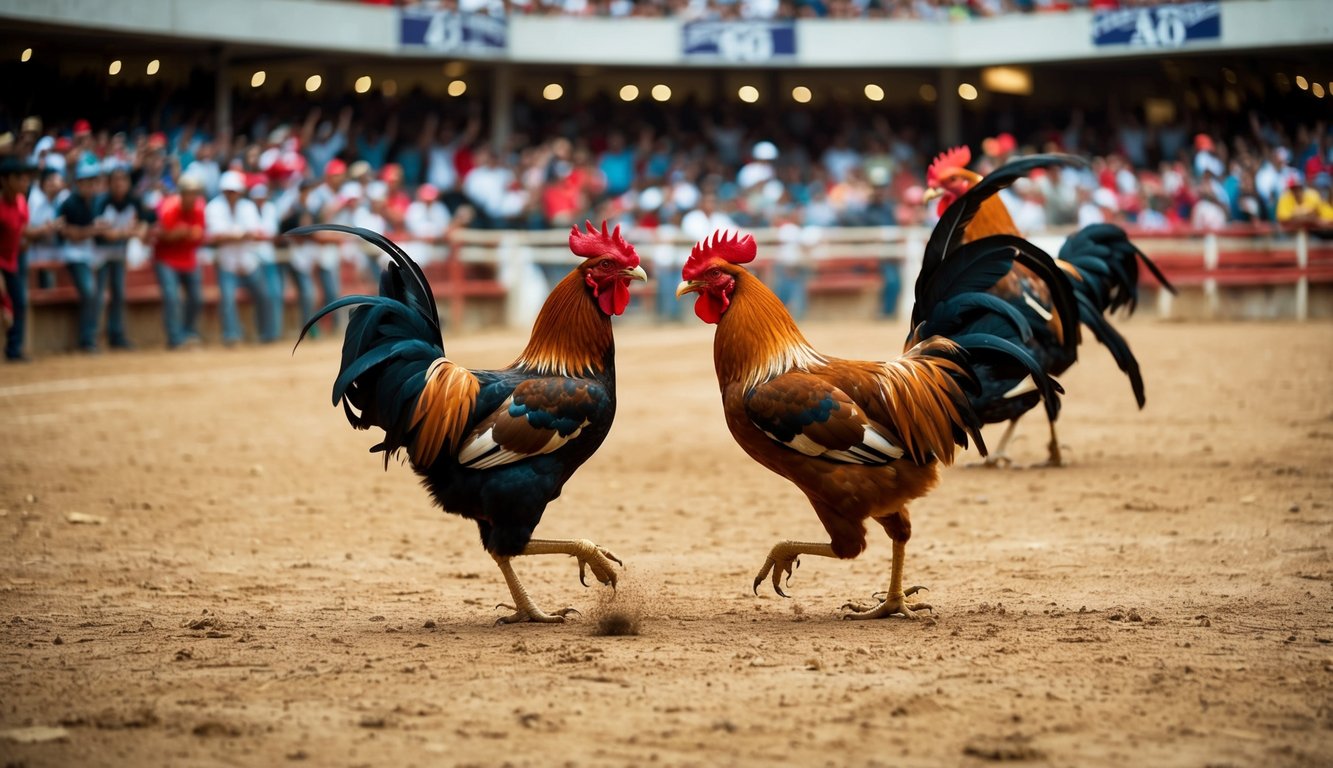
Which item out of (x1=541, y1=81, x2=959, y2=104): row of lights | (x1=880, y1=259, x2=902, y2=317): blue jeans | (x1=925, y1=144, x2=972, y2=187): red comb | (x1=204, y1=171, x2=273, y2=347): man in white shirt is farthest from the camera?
(x1=541, y1=81, x2=959, y2=104): row of lights

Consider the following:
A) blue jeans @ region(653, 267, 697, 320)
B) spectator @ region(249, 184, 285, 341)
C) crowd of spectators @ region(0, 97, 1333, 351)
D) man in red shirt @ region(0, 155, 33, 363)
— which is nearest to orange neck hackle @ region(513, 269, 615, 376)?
crowd of spectators @ region(0, 97, 1333, 351)

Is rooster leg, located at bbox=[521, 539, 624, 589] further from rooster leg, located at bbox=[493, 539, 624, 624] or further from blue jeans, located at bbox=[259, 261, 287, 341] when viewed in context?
blue jeans, located at bbox=[259, 261, 287, 341]

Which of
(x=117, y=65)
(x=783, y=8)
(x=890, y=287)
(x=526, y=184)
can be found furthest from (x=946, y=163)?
(x=783, y=8)

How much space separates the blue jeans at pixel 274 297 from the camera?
1972 cm

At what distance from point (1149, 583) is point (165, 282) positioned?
15.0 m

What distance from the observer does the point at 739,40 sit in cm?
2995

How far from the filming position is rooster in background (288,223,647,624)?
5926 millimetres

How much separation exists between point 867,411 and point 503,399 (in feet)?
5.09

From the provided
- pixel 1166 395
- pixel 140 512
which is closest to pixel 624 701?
pixel 140 512

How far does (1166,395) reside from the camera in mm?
13781

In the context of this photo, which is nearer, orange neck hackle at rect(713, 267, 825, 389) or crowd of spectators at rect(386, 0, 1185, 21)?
orange neck hackle at rect(713, 267, 825, 389)

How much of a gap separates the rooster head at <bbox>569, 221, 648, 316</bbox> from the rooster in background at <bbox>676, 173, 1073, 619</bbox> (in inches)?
10.4

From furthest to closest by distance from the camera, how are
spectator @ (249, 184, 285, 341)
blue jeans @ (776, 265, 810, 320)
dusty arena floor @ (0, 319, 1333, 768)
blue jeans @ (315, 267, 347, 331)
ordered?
blue jeans @ (776, 265, 810, 320) < blue jeans @ (315, 267, 347, 331) < spectator @ (249, 184, 285, 341) < dusty arena floor @ (0, 319, 1333, 768)

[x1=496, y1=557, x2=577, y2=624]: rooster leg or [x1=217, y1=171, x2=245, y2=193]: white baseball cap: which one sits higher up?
[x1=217, y1=171, x2=245, y2=193]: white baseball cap
